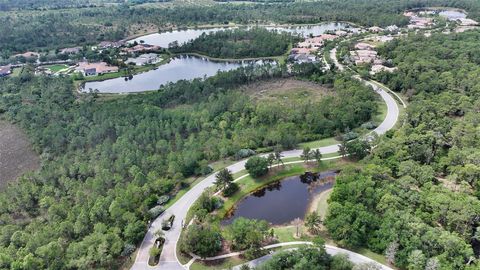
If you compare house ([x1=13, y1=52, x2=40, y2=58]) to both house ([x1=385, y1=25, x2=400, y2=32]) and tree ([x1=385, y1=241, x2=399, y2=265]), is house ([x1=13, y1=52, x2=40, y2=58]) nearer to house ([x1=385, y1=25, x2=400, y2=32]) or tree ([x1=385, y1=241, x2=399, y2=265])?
tree ([x1=385, y1=241, x2=399, y2=265])

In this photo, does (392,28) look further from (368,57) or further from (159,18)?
(159,18)

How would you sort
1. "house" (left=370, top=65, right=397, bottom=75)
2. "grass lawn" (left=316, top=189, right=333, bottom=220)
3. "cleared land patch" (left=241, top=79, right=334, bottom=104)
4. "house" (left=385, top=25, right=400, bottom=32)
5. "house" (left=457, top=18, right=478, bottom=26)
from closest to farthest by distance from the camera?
"grass lawn" (left=316, top=189, right=333, bottom=220) < "cleared land patch" (left=241, top=79, right=334, bottom=104) < "house" (left=370, top=65, right=397, bottom=75) < "house" (left=457, top=18, right=478, bottom=26) < "house" (left=385, top=25, right=400, bottom=32)

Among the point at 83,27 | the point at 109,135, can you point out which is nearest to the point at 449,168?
the point at 109,135

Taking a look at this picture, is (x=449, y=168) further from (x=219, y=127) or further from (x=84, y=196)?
(x=84, y=196)

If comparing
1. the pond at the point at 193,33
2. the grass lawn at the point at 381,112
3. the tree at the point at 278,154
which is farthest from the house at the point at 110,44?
the grass lawn at the point at 381,112

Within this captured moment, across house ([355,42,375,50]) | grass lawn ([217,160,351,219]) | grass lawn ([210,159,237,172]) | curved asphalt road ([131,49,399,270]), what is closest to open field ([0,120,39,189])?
curved asphalt road ([131,49,399,270])

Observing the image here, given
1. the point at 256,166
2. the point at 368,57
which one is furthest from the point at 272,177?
the point at 368,57
